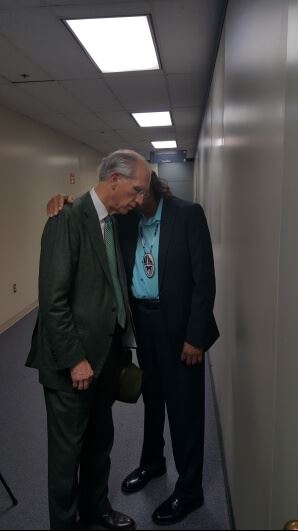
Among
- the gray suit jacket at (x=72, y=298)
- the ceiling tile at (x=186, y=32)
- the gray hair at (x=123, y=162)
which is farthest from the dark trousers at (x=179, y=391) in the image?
the ceiling tile at (x=186, y=32)

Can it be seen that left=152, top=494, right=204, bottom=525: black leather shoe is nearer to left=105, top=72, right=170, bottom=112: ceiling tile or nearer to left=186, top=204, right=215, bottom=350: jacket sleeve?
left=186, top=204, right=215, bottom=350: jacket sleeve

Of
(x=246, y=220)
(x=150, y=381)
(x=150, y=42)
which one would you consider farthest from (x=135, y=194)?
(x=150, y=42)

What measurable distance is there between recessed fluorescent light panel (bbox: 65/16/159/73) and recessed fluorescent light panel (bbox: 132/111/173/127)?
1834mm

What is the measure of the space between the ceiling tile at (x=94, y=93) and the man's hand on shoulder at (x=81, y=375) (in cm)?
301

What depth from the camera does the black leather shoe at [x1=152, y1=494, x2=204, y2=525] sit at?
5.01 ft

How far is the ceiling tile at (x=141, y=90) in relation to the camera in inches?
139

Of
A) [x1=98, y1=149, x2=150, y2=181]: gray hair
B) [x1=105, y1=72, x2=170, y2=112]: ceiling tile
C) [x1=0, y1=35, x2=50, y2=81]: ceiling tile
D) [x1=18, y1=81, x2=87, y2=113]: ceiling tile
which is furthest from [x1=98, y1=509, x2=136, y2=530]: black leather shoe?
[x1=18, y1=81, x2=87, y2=113]: ceiling tile

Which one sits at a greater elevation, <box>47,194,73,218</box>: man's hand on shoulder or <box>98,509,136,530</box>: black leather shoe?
<box>47,194,73,218</box>: man's hand on shoulder

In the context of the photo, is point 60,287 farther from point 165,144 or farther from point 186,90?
point 165,144

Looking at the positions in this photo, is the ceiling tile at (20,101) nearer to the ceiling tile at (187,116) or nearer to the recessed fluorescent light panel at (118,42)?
the recessed fluorescent light panel at (118,42)

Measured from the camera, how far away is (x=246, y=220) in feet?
4.63

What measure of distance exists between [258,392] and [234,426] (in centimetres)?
57

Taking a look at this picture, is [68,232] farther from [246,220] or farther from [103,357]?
[246,220]

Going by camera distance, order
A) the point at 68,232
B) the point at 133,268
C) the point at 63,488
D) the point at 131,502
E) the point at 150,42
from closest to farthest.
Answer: the point at 68,232
the point at 63,488
the point at 133,268
the point at 131,502
the point at 150,42
